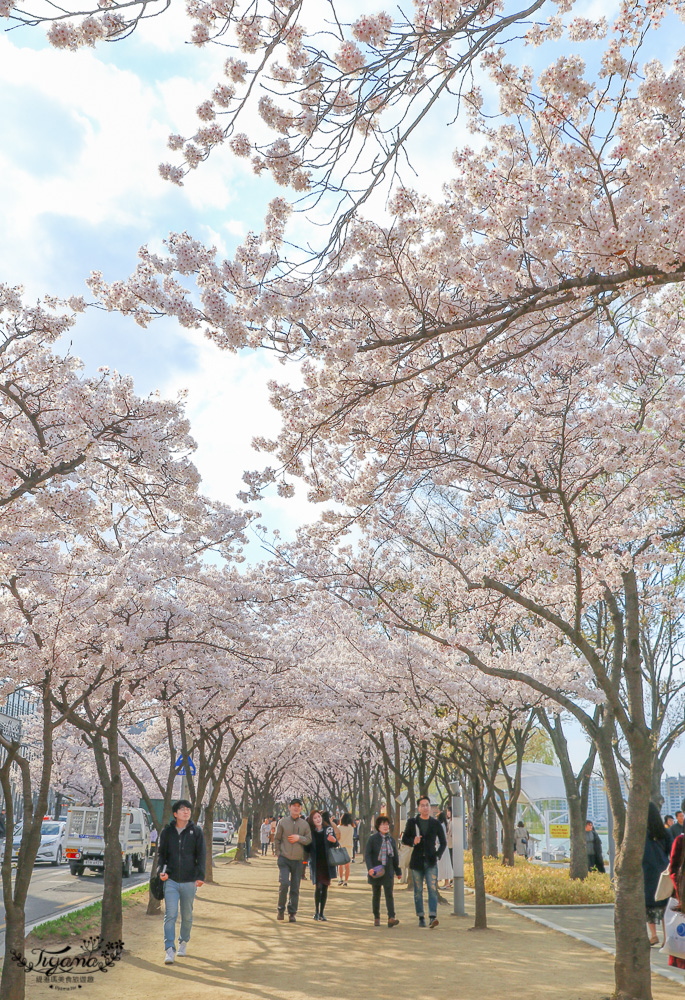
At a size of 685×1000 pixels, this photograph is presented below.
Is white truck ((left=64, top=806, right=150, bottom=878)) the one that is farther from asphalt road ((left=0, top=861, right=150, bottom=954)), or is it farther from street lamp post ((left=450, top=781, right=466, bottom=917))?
street lamp post ((left=450, top=781, right=466, bottom=917))

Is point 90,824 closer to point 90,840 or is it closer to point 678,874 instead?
point 90,840

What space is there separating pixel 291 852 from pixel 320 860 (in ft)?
1.83

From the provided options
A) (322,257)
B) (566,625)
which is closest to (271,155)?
(322,257)

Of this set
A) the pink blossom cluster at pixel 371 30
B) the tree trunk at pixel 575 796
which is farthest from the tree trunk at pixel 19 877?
the tree trunk at pixel 575 796

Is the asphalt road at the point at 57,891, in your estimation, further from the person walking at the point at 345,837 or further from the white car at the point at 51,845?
the person walking at the point at 345,837

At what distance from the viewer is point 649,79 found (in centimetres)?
459

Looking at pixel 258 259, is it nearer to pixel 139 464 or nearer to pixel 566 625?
pixel 139 464

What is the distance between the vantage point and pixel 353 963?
9.31 metres

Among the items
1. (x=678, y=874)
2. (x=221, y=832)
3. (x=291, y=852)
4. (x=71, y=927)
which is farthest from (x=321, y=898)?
(x=221, y=832)

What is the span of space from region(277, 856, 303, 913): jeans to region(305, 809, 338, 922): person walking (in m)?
0.30

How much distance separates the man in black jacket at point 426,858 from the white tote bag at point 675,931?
587 centimetres

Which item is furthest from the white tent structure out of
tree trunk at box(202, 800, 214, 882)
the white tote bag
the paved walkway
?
the white tote bag

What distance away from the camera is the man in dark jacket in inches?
366

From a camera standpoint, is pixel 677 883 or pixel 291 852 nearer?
pixel 677 883
